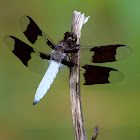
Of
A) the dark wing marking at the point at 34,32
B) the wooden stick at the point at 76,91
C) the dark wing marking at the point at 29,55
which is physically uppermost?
the dark wing marking at the point at 34,32

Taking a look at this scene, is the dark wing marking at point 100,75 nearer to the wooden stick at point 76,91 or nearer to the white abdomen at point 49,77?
the wooden stick at point 76,91

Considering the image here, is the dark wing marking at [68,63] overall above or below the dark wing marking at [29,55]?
below

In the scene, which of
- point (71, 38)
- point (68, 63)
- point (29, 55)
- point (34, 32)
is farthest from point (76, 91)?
point (34, 32)

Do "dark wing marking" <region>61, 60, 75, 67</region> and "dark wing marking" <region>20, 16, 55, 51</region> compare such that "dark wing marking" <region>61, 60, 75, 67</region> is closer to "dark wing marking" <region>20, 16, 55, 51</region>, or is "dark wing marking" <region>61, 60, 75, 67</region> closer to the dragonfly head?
the dragonfly head

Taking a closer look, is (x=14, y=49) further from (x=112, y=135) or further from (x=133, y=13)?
(x=133, y=13)

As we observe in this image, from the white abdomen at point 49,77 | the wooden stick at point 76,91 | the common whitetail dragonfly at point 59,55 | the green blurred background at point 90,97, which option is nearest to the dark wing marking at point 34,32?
the common whitetail dragonfly at point 59,55

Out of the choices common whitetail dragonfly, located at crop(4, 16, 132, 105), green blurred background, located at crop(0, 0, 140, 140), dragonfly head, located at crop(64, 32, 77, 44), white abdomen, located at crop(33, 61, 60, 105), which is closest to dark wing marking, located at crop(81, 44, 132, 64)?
common whitetail dragonfly, located at crop(4, 16, 132, 105)

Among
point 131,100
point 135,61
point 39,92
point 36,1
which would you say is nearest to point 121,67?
point 135,61
